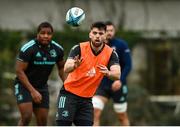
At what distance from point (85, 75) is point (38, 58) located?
5.50ft

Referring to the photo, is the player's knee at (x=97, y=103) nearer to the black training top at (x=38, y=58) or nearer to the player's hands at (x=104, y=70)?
the black training top at (x=38, y=58)

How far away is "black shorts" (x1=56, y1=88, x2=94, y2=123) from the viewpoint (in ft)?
40.8

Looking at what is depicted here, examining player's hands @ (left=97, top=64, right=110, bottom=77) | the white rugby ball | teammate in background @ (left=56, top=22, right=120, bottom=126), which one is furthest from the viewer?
the white rugby ball

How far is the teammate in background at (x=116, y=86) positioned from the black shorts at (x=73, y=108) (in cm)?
266

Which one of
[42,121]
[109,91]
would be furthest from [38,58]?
[109,91]

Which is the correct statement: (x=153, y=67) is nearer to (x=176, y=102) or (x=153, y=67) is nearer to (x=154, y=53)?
(x=154, y=53)

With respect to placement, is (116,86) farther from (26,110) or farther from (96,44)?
(96,44)

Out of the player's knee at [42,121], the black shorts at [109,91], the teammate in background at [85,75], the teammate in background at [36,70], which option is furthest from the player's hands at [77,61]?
the black shorts at [109,91]

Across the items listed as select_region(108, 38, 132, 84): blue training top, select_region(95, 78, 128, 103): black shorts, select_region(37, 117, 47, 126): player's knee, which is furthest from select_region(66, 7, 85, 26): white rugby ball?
select_region(95, 78, 128, 103): black shorts

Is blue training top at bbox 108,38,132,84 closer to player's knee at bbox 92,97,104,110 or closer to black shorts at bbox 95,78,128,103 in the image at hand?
black shorts at bbox 95,78,128,103

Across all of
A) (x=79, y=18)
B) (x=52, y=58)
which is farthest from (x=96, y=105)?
(x=79, y=18)

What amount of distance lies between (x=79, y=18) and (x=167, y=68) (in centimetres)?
1226

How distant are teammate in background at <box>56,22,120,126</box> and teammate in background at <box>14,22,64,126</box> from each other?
1.38m

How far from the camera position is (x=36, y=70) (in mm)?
14000
